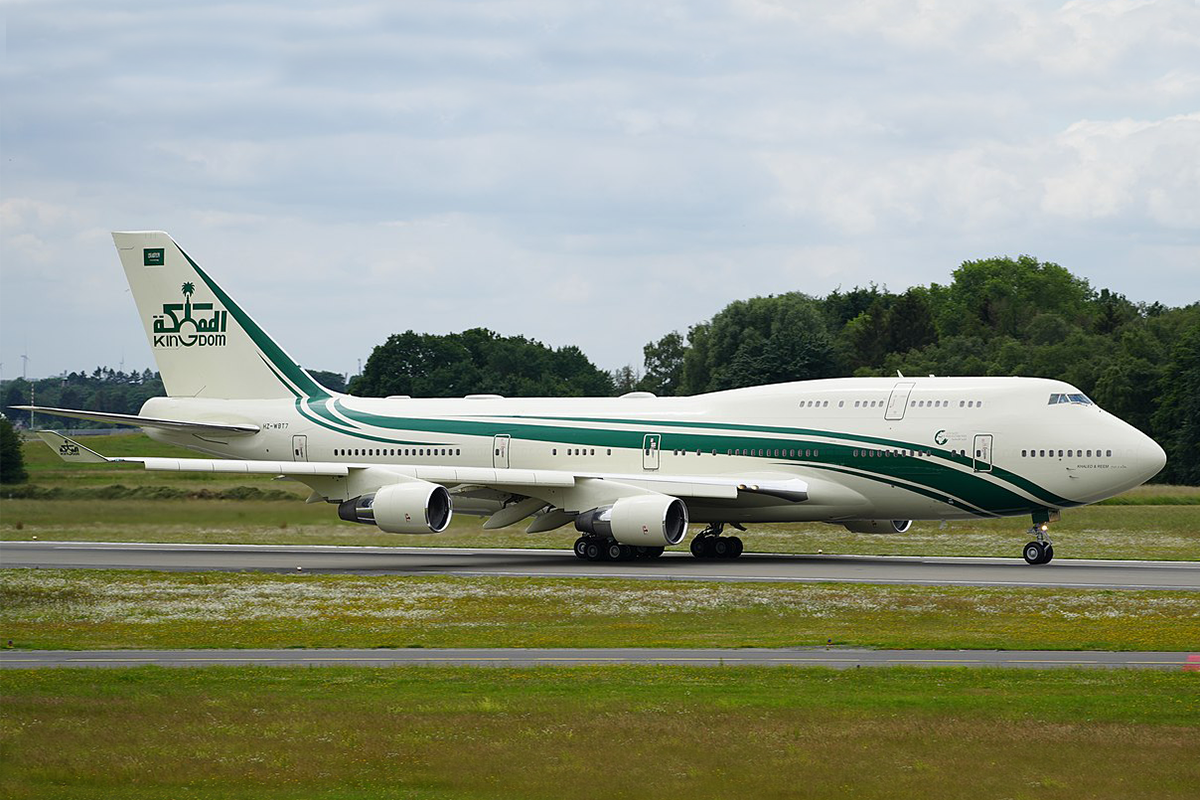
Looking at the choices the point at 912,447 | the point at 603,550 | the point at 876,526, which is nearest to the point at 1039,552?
the point at 912,447

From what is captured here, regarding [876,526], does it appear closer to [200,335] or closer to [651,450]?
[651,450]

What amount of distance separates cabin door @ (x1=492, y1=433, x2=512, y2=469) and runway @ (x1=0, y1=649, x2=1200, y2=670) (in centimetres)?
2056

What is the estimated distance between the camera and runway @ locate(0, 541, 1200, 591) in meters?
34.4

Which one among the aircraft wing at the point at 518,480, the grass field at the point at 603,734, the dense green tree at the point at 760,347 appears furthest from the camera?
the dense green tree at the point at 760,347

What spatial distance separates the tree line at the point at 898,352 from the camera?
8438cm

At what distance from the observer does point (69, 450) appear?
39.5 meters

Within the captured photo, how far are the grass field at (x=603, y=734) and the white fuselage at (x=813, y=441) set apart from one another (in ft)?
58.6

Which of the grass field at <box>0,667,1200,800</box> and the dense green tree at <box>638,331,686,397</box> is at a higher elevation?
the dense green tree at <box>638,331,686,397</box>

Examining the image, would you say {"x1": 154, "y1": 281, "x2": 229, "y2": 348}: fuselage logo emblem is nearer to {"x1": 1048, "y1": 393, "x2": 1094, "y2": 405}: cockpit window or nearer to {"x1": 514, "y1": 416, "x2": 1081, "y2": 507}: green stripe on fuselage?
{"x1": 514, "y1": 416, "x2": 1081, "y2": 507}: green stripe on fuselage

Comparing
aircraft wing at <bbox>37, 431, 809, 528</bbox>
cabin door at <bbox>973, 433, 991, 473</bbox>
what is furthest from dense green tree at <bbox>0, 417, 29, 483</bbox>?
cabin door at <bbox>973, 433, 991, 473</bbox>

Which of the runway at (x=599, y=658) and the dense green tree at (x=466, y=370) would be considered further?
the dense green tree at (x=466, y=370)

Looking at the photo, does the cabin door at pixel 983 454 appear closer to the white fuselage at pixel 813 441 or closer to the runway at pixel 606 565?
the white fuselage at pixel 813 441

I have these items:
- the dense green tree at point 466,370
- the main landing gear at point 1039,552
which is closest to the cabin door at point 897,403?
the main landing gear at point 1039,552

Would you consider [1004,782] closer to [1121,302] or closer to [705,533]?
[705,533]
